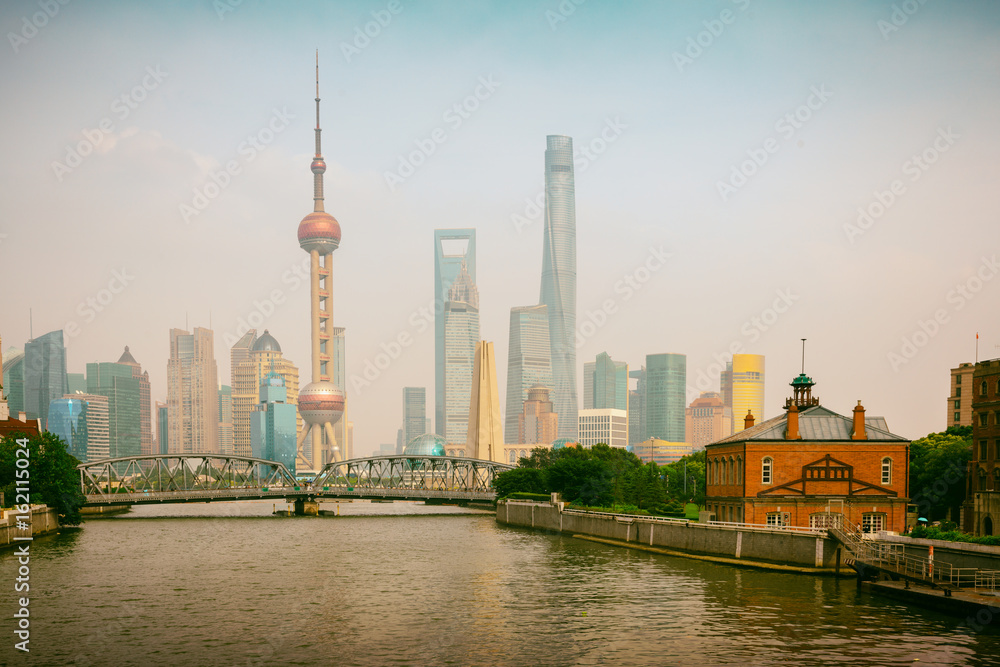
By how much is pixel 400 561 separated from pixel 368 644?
118 ft

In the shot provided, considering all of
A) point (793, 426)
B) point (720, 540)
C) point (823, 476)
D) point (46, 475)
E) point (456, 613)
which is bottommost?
point (456, 613)

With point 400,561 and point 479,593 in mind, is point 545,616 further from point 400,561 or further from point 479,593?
point 400,561

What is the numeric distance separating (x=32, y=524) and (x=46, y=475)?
12.3 m

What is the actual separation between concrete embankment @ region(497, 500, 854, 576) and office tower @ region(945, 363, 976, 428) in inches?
3261

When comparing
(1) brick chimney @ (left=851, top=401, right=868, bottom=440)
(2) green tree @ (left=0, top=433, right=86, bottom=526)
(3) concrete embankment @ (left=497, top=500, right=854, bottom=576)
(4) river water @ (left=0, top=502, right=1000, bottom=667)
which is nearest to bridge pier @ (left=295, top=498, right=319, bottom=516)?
(2) green tree @ (left=0, top=433, right=86, bottom=526)

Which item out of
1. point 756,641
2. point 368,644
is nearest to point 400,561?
point 368,644

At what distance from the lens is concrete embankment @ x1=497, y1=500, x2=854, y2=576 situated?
64000 millimetres

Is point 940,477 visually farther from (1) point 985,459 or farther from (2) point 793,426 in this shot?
(2) point 793,426

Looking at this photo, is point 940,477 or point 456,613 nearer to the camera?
point 456,613

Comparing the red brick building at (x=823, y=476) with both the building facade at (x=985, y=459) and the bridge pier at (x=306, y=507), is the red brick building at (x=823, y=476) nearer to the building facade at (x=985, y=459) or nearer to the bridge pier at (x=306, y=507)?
the building facade at (x=985, y=459)

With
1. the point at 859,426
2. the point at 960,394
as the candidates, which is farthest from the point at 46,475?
the point at 960,394

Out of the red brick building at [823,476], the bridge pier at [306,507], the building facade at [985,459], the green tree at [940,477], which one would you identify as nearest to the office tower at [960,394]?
the green tree at [940,477]

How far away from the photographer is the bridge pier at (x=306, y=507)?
16275 centimetres

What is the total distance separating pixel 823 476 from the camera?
7388 centimetres
